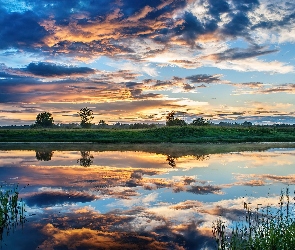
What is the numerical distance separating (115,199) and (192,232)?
5.62 metres

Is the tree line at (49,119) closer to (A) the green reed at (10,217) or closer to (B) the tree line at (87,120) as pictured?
(B) the tree line at (87,120)

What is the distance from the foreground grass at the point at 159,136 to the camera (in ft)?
202

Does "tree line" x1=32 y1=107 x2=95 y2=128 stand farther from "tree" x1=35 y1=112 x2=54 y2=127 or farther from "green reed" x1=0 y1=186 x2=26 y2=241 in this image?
"green reed" x1=0 y1=186 x2=26 y2=241

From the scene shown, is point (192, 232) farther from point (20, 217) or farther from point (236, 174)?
point (236, 174)

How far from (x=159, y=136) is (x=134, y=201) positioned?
48948mm

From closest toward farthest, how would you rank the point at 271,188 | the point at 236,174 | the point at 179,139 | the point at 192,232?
the point at 192,232 → the point at 271,188 → the point at 236,174 → the point at 179,139

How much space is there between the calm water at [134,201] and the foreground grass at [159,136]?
34.2 metres

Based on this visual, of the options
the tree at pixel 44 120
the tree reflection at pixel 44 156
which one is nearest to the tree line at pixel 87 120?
the tree at pixel 44 120

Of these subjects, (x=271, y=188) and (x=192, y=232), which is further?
(x=271, y=188)

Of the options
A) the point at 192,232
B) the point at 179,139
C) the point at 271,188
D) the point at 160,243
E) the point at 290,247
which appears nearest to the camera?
the point at 290,247

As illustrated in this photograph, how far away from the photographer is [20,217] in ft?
39.0

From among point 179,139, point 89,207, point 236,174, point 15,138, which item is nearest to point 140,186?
point 89,207

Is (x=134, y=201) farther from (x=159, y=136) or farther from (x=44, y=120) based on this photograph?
(x=44, y=120)

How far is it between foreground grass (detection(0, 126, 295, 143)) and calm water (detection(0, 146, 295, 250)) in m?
34.2
